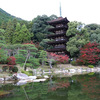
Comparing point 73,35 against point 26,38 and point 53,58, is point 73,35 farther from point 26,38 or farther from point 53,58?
point 26,38

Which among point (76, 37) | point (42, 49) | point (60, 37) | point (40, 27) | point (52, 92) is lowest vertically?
point (52, 92)

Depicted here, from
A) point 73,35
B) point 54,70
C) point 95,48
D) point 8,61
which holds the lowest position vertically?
point 54,70

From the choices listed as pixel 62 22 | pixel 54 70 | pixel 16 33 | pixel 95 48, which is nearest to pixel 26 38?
pixel 16 33

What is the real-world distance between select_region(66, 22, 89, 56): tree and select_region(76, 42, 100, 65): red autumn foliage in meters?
1.35

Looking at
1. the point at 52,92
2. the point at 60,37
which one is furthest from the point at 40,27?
the point at 52,92

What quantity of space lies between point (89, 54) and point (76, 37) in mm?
4803

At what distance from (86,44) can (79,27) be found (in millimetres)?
4418

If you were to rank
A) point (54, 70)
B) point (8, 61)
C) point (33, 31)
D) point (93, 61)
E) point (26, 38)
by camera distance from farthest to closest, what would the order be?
1. point (33, 31)
2. point (26, 38)
3. point (93, 61)
4. point (54, 70)
5. point (8, 61)

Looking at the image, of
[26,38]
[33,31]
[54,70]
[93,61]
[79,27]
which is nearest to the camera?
[54,70]

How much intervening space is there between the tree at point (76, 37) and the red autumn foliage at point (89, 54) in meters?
1.35

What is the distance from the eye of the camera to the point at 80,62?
29.4m

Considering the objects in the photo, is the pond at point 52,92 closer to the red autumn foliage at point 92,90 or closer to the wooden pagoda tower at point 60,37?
the red autumn foliage at point 92,90

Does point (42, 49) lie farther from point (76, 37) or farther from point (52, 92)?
point (52, 92)

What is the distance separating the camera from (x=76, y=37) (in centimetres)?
3002
